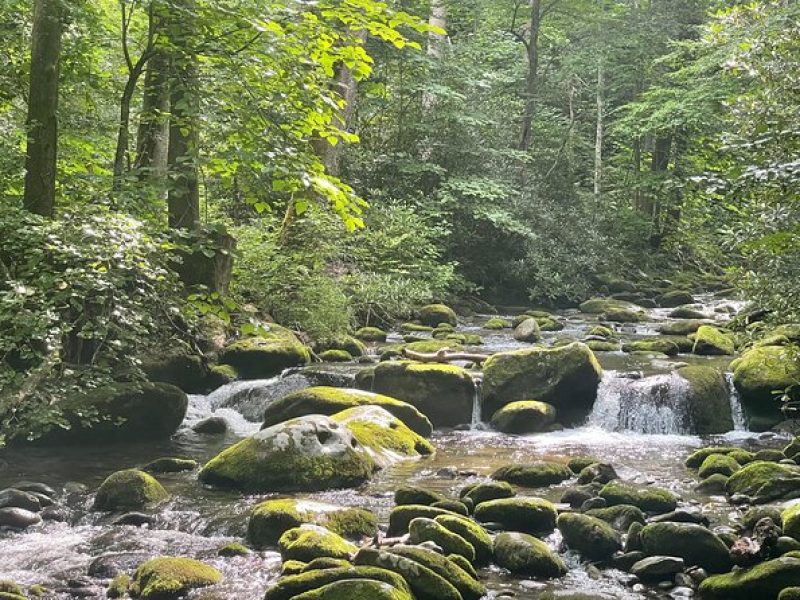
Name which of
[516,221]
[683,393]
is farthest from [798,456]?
[516,221]

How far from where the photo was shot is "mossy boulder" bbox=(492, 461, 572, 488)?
866 centimetres

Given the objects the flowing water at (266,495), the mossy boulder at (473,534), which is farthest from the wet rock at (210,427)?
the mossy boulder at (473,534)

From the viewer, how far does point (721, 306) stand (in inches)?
822

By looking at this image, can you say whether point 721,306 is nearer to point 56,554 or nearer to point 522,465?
point 522,465

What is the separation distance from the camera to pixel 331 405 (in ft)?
35.2

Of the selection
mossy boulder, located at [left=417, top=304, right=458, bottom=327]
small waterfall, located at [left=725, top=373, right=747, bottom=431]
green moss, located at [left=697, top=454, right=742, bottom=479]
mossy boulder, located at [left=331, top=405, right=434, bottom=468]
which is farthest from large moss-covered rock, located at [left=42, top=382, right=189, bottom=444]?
mossy boulder, located at [left=417, top=304, right=458, bottom=327]

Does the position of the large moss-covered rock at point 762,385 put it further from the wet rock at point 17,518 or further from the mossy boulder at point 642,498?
the wet rock at point 17,518

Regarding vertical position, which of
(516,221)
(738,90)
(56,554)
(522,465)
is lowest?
(56,554)

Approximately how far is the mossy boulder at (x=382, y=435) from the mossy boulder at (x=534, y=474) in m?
1.38

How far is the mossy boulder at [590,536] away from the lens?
6531mm

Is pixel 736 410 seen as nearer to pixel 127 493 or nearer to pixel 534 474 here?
pixel 534 474

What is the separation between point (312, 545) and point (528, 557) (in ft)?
5.64

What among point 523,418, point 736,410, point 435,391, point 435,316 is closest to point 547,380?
point 523,418

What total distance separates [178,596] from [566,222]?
20.4 m
